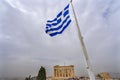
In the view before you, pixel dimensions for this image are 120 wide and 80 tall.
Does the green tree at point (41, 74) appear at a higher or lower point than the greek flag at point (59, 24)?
higher

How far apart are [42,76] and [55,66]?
5535 millimetres

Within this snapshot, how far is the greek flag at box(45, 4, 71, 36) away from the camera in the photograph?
1856 centimetres

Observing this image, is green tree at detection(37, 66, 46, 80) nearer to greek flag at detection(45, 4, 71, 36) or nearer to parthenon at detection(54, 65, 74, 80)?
parthenon at detection(54, 65, 74, 80)

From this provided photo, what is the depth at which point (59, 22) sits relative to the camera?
18844 millimetres

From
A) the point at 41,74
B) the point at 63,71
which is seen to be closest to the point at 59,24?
the point at 41,74

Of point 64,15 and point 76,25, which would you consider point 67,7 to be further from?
point 76,25

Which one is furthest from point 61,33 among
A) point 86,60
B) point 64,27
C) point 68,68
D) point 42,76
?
point 68,68

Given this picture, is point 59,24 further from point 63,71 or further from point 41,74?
point 63,71

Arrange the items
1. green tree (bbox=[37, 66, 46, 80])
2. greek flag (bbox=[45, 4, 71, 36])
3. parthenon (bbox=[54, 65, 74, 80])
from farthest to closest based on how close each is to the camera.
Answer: parthenon (bbox=[54, 65, 74, 80]) < green tree (bbox=[37, 66, 46, 80]) < greek flag (bbox=[45, 4, 71, 36])

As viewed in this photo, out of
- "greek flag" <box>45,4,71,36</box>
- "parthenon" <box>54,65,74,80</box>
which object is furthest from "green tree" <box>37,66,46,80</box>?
"greek flag" <box>45,4,71,36</box>

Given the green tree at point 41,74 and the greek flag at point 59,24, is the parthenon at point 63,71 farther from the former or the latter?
the greek flag at point 59,24

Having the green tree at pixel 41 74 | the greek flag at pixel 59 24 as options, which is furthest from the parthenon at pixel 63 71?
the greek flag at pixel 59 24

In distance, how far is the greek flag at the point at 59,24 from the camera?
731 inches

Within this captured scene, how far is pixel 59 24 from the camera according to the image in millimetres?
18844
